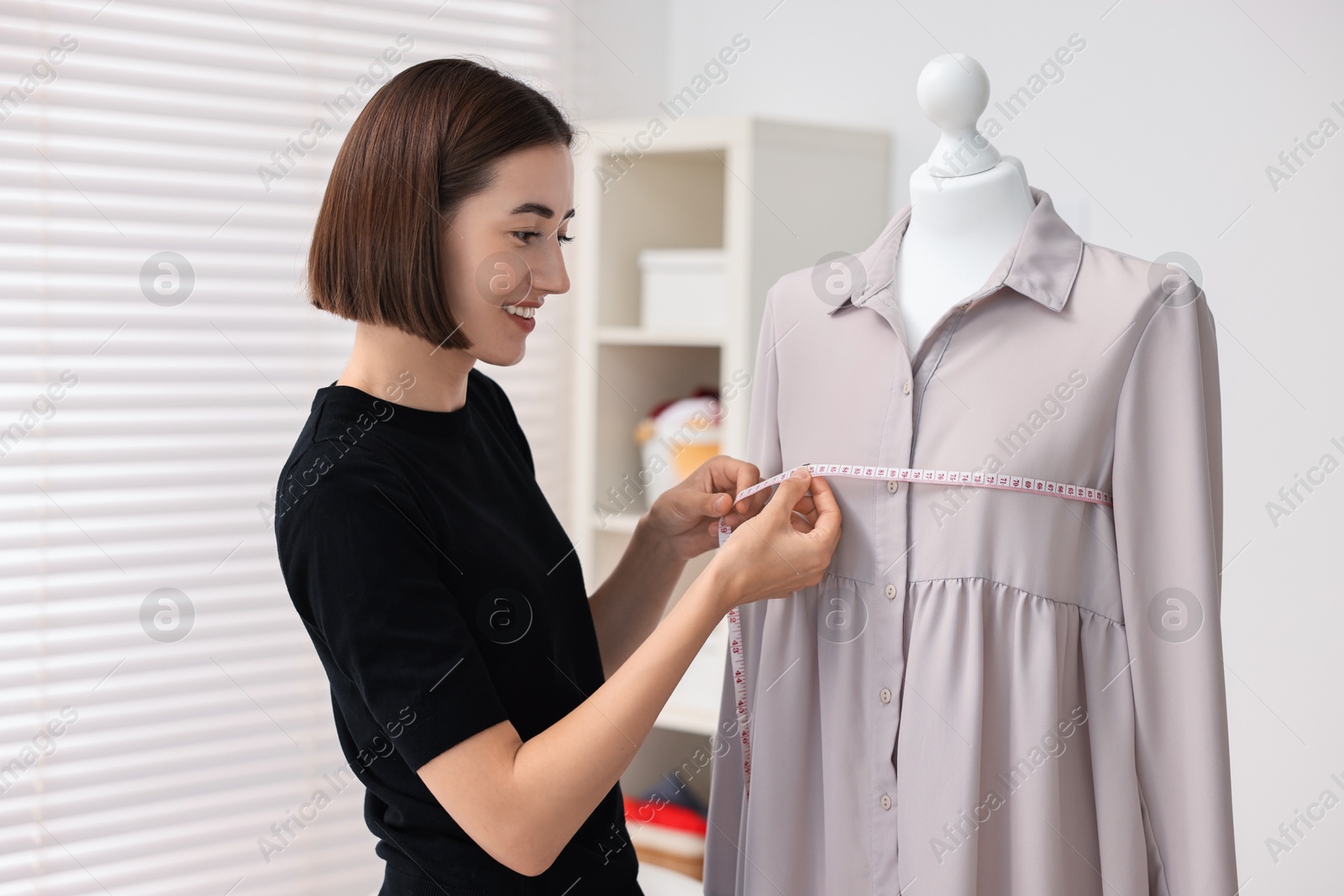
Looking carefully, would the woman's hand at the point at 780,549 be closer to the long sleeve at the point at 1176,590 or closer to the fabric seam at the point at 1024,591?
the fabric seam at the point at 1024,591

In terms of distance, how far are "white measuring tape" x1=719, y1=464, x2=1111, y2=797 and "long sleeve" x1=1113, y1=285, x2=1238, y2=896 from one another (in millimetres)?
46

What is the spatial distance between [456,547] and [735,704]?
0.47m

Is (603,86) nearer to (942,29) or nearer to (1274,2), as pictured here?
(942,29)

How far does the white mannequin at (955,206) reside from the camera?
119 cm

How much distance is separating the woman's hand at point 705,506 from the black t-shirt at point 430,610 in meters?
0.16

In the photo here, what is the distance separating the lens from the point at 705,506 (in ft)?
4.82

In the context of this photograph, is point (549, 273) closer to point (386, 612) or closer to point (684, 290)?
point (386, 612)

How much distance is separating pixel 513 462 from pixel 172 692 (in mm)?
1369

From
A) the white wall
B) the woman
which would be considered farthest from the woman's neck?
the white wall

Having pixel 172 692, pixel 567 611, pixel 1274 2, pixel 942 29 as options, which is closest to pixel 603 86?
pixel 942 29

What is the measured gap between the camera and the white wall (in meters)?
2.00

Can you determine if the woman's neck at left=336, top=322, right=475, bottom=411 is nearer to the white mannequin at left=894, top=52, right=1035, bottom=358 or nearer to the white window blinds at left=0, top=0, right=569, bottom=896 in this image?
the white mannequin at left=894, top=52, right=1035, bottom=358

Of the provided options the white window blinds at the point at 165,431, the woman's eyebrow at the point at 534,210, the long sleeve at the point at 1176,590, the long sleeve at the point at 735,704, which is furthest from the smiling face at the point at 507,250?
the white window blinds at the point at 165,431

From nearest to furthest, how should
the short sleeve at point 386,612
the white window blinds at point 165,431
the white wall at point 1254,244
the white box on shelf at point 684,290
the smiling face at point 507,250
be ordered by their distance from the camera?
the short sleeve at point 386,612 → the smiling face at point 507,250 → the white wall at point 1254,244 → the white window blinds at point 165,431 → the white box on shelf at point 684,290
